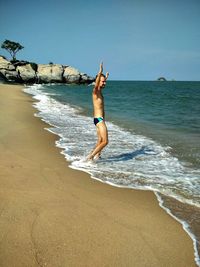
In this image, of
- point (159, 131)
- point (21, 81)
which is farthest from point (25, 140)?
point (21, 81)

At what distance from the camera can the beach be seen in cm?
305

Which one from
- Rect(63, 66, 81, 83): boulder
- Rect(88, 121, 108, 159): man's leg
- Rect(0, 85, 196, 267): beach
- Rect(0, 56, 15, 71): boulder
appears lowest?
Rect(0, 85, 196, 267): beach

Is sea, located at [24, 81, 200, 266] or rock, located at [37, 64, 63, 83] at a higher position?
rock, located at [37, 64, 63, 83]

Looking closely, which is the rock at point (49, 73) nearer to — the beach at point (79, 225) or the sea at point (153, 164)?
the sea at point (153, 164)

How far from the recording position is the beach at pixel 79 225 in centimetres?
305

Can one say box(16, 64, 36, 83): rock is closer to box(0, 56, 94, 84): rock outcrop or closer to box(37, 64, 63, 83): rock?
box(0, 56, 94, 84): rock outcrop

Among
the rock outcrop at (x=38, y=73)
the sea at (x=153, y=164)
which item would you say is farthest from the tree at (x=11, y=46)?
the sea at (x=153, y=164)

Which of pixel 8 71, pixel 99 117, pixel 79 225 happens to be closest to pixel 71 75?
pixel 8 71

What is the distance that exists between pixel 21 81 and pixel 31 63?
27.4ft

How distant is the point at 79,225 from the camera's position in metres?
3.66

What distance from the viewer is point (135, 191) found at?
5.11m

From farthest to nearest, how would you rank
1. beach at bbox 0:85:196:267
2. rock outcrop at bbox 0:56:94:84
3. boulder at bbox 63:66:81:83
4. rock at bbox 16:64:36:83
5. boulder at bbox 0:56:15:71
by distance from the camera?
boulder at bbox 63:66:81:83 → rock at bbox 16:64:36:83 → rock outcrop at bbox 0:56:94:84 → boulder at bbox 0:56:15:71 → beach at bbox 0:85:196:267

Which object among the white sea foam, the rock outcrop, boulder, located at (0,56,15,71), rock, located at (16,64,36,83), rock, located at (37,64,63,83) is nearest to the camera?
the white sea foam

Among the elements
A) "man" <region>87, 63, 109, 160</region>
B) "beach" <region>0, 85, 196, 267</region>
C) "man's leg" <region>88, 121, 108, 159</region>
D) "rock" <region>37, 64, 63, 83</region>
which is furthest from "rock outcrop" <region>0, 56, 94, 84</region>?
"beach" <region>0, 85, 196, 267</region>
